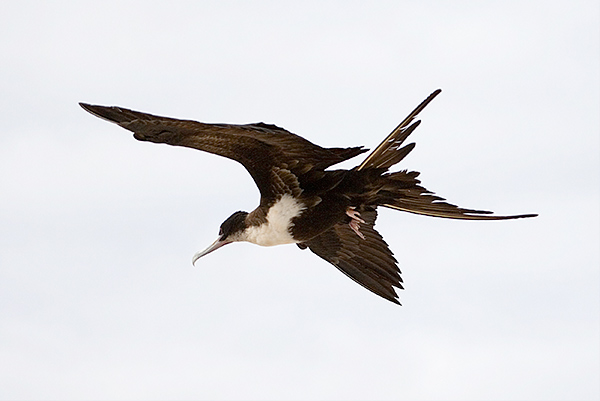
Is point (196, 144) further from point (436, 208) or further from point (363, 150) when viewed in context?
point (436, 208)

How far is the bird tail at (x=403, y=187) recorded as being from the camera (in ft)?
23.8

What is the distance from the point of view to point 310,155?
7.37 m

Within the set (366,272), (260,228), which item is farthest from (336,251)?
(260,228)

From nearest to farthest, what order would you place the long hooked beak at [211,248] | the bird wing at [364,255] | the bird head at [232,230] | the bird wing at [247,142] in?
the bird wing at [247,142]
the bird head at [232,230]
the long hooked beak at [211,248]
the bird wing at [364,255]

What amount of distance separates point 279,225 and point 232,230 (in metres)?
0.42

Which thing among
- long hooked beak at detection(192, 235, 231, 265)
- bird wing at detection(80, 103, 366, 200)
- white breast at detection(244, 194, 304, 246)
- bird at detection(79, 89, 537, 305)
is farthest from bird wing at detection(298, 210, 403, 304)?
bird wing at detection(80, 103, 366, 200)

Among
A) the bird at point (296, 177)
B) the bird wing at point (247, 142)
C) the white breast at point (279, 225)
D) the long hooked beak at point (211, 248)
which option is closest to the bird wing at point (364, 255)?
Answer: the bird at point (296, 177)

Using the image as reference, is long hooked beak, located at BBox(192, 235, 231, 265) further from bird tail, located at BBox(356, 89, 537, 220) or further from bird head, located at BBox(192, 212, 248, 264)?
bird tail, located at BBox(356, 89, 537, 220)

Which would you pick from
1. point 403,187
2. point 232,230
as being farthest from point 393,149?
point 232,230

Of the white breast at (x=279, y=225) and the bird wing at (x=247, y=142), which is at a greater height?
the bird wing at (x=247, y=142)

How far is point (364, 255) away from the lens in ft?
28.4

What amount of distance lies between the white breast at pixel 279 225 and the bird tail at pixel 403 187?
1.46 ft

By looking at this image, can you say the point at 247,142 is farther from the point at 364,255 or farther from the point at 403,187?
the point at 364,255

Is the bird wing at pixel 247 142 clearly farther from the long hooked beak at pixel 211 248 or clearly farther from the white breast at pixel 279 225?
the long hooked beak at pixel 211 248
